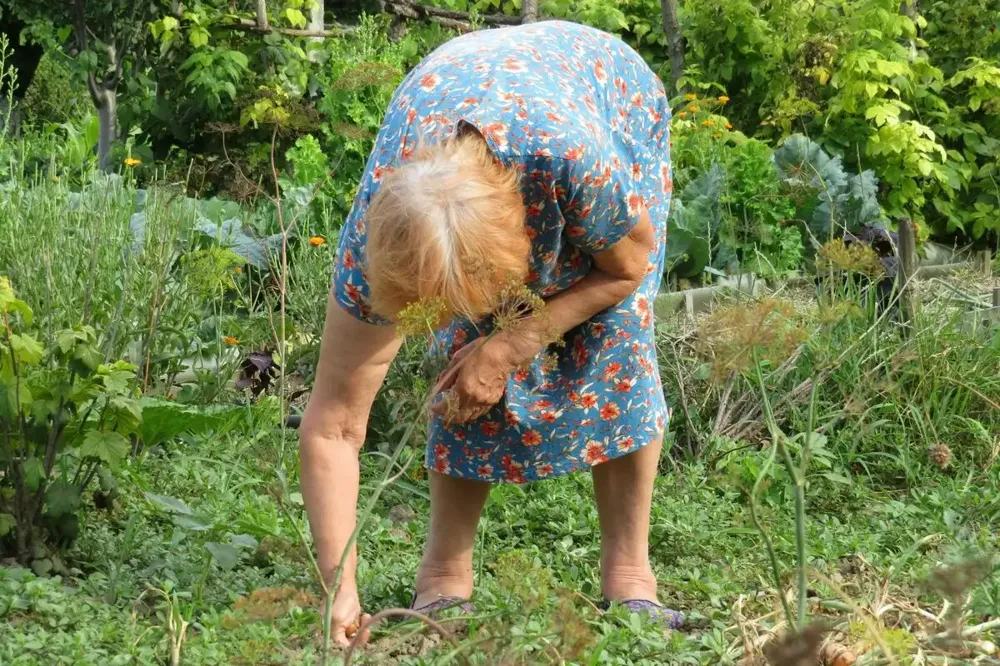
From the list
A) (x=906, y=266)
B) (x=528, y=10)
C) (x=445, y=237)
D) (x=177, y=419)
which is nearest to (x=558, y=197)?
(x=445, y=237)

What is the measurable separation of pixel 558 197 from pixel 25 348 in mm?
1148

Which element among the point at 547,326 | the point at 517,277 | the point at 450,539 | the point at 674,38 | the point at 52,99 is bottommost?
the point at 52,99

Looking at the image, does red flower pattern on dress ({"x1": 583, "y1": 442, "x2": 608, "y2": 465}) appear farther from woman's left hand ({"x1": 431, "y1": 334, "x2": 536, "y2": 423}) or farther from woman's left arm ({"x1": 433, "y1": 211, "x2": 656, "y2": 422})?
woman's left hand ({"x1": 431, "y1": 334, "x2": 536, "y2": 423})

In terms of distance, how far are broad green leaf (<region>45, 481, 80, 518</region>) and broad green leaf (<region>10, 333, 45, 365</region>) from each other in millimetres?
340

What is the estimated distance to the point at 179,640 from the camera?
6.64 feet

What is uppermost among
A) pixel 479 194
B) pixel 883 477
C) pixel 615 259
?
pixel 479 194

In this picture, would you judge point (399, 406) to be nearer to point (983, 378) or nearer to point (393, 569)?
point (393, 569)

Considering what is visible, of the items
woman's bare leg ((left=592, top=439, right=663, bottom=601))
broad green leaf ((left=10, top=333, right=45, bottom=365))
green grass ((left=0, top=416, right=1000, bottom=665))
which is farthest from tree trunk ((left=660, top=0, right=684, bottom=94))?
broad green leaf ((left=10, top=333, right=45, bottom=365))

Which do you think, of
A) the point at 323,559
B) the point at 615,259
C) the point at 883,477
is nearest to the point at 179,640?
the point at 323,559

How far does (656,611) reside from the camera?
104 inches

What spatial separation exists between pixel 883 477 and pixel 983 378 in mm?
498

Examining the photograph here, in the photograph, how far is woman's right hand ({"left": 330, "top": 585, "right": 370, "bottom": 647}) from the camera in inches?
87.6

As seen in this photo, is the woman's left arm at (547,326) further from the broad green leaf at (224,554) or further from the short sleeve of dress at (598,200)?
the broad green leaf at (224,554)

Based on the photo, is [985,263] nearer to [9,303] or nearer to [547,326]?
[547,326]
